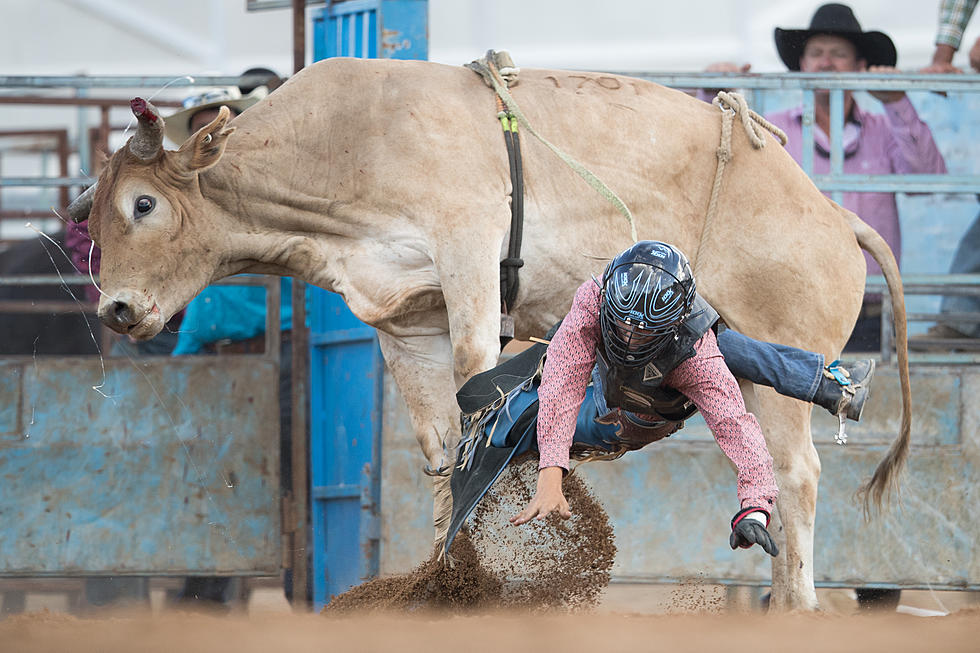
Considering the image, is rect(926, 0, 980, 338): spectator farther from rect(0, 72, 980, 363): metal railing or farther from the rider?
the rider

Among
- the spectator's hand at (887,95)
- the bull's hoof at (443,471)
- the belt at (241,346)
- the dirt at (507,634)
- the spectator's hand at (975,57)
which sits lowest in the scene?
the dirt at (507,634)

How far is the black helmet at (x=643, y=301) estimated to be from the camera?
4.24m

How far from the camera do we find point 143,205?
5.35m

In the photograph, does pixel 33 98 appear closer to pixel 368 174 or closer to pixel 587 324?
pixel 368 174

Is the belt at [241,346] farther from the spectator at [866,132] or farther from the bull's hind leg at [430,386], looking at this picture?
the spectator at [866,132]

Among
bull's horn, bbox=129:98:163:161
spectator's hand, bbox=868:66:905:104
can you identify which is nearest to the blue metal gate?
bull's horn, bbox=129:98:163:161

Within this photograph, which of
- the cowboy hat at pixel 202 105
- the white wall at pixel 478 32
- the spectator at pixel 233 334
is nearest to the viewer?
the cowboy hat at pixel 202 105

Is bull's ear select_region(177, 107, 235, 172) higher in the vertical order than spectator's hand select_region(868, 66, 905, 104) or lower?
lower

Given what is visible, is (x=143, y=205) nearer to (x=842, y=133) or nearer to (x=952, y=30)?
(x=842, y=133)

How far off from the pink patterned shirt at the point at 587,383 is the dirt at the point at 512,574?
935 millimetres

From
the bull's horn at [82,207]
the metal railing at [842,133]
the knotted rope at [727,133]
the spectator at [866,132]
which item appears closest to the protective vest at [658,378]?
the knotted rope at [727,133]

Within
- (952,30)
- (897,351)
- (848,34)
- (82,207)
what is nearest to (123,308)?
(82,207)

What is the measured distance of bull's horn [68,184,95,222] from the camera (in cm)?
550

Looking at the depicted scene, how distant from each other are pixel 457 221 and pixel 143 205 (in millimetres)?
1316
